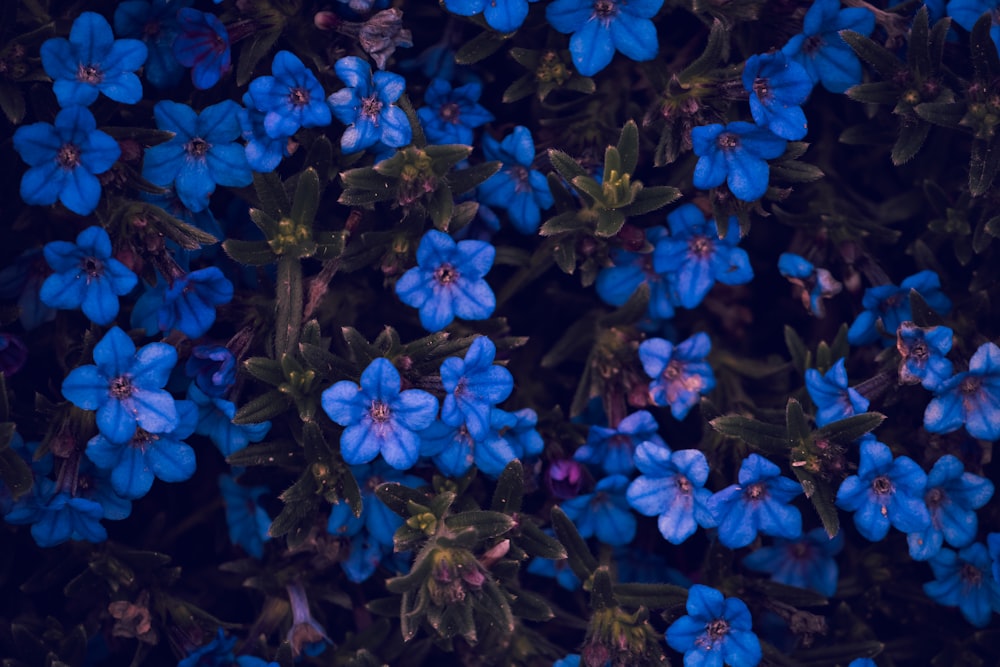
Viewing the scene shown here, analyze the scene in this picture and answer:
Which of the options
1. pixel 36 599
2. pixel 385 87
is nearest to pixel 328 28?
pixel 385 87

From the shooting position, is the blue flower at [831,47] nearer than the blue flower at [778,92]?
No

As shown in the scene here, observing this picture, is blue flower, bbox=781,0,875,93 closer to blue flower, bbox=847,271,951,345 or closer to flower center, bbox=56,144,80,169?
blue flower, bbox=847,271,951,345

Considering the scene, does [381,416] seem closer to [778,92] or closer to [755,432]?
[755,432]

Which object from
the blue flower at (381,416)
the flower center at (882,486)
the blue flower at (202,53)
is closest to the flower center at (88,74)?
the blue flower at (202,53)

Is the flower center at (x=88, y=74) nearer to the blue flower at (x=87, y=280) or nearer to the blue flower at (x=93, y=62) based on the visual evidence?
the blue flower at (x=93, y=62)

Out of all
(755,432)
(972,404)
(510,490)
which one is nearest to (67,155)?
(510,490)

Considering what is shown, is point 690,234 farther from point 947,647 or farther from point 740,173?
point 947,647
